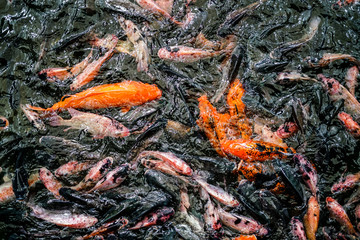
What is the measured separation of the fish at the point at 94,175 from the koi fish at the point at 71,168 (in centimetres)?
9

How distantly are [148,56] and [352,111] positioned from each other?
241 cm

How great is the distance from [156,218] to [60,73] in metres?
1.95

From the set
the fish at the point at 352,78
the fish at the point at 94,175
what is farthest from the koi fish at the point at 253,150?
the fish at the point at 94,175

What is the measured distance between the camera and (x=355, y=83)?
3422 mm

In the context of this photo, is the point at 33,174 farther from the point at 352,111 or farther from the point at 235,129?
the point at 352,111

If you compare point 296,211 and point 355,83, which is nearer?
point 296,211

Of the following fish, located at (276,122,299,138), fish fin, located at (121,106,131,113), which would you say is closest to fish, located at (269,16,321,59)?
fish, located at (276,122,299,138)

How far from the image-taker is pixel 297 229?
2926mm

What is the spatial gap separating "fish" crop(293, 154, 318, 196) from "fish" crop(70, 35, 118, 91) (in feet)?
7.82

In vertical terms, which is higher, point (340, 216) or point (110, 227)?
point (340, 216)

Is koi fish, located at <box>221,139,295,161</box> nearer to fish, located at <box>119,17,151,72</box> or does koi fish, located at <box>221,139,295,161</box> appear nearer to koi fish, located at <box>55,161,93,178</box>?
fish, located at <box>119,17,151,72</box>

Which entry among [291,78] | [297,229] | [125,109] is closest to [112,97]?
[125,109]

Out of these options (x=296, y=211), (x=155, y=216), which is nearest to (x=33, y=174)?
(x=155, y=216)

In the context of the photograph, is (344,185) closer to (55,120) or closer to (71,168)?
(71,168)
